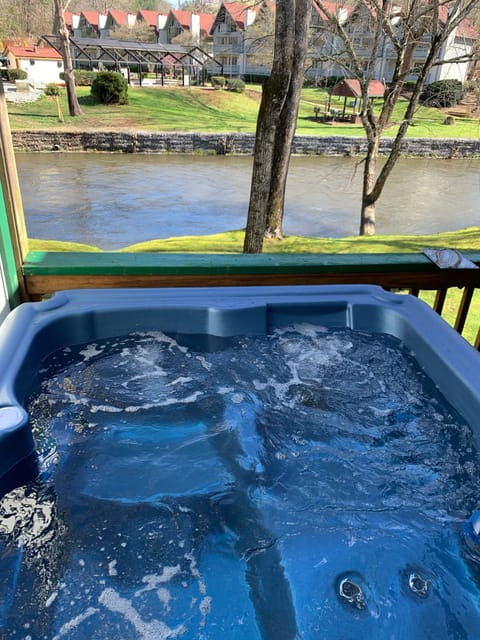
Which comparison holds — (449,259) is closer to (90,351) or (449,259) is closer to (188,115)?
(90,351)

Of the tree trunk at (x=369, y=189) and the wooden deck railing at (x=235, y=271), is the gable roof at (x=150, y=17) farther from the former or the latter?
the wooden deck railing at (x=235, y=271)

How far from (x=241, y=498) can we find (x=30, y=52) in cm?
2370

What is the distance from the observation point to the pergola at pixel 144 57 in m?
22.7

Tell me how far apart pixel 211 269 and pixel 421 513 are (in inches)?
49.4

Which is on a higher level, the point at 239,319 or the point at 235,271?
the point at 235,271

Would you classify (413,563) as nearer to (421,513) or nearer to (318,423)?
(421,513)

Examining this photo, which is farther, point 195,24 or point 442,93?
point 195,24

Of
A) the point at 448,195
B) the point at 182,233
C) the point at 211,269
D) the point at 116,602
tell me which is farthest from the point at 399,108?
the point at 116,602

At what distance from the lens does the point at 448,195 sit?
11.8m

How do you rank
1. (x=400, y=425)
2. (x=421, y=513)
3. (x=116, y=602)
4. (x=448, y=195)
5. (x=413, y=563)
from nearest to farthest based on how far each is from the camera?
(x=116, y=602) → (x=413, y=563) → (x=421, y=513) → (x=400, y=425) → (x=448, y=195)

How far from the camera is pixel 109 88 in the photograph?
18078 mm

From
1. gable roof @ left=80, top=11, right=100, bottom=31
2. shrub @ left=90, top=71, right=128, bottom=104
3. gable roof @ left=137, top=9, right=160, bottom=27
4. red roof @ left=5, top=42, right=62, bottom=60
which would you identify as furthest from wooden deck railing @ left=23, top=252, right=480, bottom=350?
gable roof @ left=80, top=11, right=100, bottom=31

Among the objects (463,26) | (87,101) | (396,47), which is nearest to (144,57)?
(87,101)

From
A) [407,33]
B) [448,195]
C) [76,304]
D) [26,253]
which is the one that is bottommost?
[448,195]
